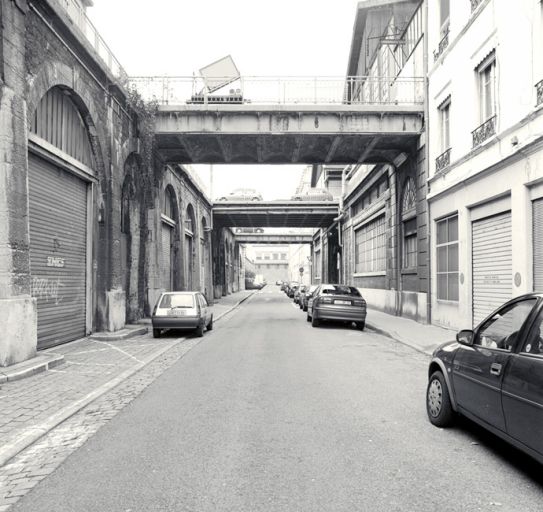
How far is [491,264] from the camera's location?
12.3 metres

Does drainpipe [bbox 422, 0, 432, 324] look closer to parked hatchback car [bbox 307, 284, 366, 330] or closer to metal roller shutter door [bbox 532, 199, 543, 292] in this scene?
parked hatchback car [bbox 307, 284, 366, 330]

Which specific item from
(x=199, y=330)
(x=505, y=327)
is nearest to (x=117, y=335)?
(x=199, y=330)

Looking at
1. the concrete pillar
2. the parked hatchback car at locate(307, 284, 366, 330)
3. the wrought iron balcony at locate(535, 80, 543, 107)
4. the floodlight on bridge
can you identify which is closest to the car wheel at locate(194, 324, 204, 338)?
the parked hatchback car at locate(307, 284, 366, 330)

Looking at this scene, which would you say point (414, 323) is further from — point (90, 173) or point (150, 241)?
point (90, 173)

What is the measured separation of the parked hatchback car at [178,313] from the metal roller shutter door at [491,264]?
7.55 m

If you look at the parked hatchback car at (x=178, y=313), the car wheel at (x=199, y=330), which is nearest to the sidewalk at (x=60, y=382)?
the parked hatchback car at (x=178, y=313)

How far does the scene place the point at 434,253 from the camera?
1619 cm

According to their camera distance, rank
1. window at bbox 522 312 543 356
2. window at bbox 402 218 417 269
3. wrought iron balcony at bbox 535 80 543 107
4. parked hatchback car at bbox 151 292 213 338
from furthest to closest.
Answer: window at bbox 402 218 417 269 < parked hatchback car at bbox 151 292 213 338 < wrought iron balcony at bbox 535 80 543 107 < window at bbox 522 312 543 356

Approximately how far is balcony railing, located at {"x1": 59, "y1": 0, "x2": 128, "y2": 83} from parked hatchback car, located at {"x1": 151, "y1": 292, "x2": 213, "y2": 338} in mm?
6678

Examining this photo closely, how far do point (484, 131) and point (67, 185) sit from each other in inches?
412

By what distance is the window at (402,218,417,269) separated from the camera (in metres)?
18.6

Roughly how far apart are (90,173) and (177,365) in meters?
6.34

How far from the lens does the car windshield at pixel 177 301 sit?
45.2ft

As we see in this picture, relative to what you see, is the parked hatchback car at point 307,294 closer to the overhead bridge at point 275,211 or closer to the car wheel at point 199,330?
the car wheel at point 199,330
